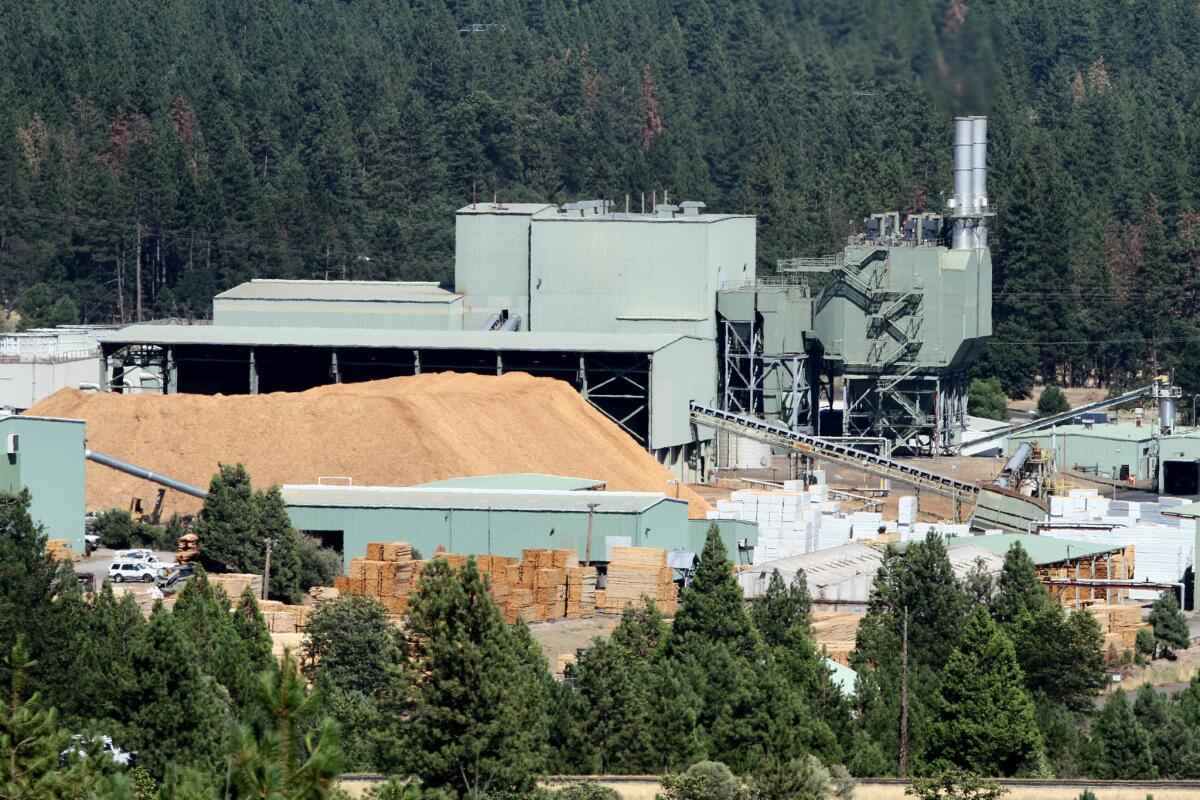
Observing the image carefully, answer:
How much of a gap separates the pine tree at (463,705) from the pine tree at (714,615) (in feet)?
39.3

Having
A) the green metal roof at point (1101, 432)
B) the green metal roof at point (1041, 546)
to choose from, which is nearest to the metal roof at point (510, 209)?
the green metal roof at point (1101, 432)

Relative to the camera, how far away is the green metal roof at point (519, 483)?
83250 mm

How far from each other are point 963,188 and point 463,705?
65.0 meters

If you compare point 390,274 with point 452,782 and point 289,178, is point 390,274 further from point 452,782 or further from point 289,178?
point 452,782

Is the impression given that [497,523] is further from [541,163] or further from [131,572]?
[541,163]

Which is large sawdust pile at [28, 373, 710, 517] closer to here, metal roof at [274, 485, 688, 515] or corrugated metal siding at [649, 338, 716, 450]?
corrugated metal siding at [649, 338, 716, 450]

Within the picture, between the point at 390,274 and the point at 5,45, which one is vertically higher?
the point at 5,45

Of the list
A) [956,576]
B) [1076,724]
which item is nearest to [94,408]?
[956,576]

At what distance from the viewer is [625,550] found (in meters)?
73.5

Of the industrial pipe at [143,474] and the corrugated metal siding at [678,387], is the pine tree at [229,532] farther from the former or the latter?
the corrugated metal siding at [678,387]

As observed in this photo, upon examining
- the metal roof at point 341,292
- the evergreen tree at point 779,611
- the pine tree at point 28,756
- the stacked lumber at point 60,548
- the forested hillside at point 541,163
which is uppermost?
the forested hillside at point 541,163

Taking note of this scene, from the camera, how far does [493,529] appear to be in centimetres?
7669

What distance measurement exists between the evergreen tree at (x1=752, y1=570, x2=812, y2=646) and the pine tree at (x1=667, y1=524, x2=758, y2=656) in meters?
1.29

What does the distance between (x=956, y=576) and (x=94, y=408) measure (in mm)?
Answer: 35856
